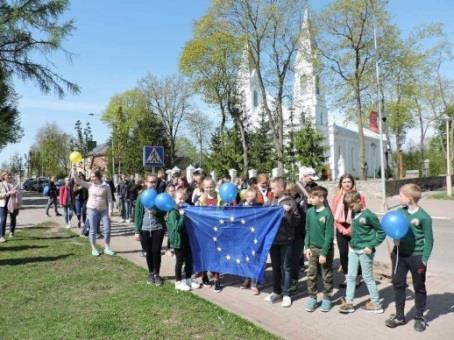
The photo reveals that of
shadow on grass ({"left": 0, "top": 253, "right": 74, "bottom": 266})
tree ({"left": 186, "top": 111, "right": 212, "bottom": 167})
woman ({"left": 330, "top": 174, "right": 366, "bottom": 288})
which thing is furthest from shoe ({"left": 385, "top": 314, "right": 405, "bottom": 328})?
tree ({"left": 186, "top": 111, "right": 212, "bottom": 167})

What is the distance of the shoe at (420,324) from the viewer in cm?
522

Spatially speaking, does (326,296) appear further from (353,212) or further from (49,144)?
(49,144)

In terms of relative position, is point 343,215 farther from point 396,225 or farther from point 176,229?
point 176,229

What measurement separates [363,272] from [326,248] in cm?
55

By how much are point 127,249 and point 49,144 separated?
70.7 metres

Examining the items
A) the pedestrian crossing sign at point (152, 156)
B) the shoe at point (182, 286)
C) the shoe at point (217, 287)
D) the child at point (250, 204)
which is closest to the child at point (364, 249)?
the child at point (250, 204)

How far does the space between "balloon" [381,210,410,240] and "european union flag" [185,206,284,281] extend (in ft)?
5.66

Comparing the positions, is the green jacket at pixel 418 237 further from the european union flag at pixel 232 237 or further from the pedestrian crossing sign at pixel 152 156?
the pedestrian crossing sign at pixel 152 156

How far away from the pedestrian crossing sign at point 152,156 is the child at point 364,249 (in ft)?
31.5

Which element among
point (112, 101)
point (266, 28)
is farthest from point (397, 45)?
point (112, 101)

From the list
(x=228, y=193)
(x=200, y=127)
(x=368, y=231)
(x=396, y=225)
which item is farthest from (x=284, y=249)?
(x=200, y=127)

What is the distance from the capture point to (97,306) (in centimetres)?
633

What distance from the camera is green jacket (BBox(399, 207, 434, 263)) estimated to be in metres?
5.23

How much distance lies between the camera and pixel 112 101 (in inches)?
3103
